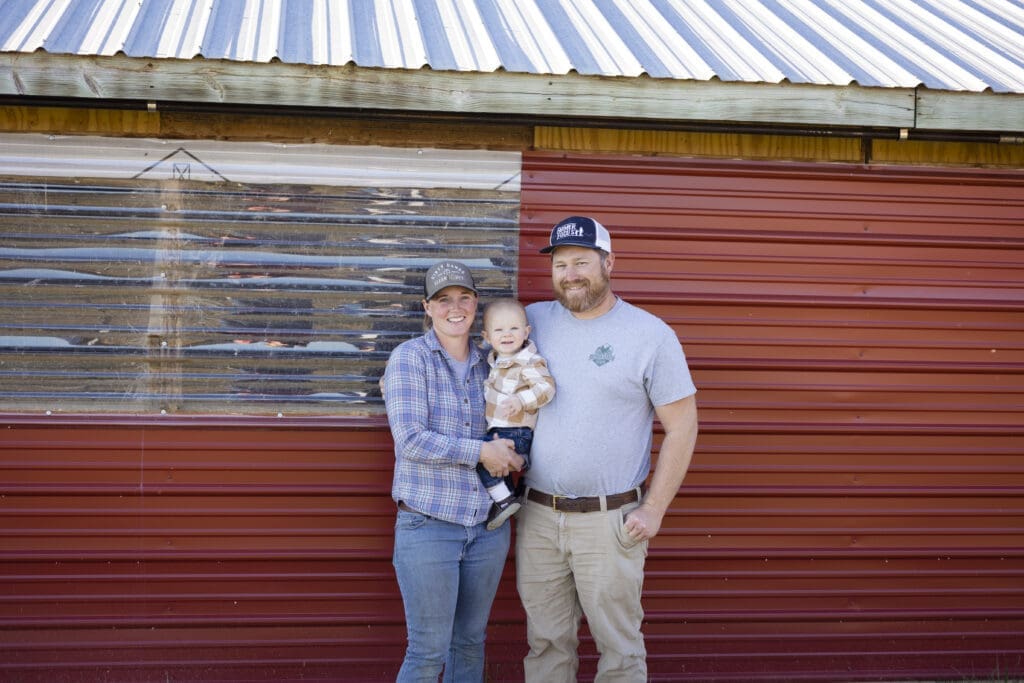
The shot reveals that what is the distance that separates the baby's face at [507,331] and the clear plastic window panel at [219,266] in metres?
0.76

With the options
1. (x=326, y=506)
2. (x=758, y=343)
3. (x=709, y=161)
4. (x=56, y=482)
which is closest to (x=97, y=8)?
(x=56, y=482)

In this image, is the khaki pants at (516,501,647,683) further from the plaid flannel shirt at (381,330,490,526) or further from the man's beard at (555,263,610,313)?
the man's beard at (555,263,610,313)

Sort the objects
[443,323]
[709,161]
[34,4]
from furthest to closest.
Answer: [709,161], [34,4], [443,323]

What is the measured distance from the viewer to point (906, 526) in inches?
195

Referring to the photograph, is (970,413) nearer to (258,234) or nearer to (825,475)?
(825,475)

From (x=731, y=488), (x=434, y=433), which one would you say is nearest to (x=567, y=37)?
(x=434, y=433)

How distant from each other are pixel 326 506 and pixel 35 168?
2069 mm

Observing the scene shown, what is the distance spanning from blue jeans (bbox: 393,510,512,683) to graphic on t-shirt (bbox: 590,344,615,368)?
32.0 inches

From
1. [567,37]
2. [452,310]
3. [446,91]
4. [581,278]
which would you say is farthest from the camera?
[567,37]

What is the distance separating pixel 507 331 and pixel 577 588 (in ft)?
3.59

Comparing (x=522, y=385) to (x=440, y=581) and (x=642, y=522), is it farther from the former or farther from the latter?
(x=440, y=581)

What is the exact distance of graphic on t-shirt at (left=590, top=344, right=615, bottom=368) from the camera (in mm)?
3879

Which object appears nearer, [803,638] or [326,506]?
[326,506]

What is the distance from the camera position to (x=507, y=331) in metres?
3.92
